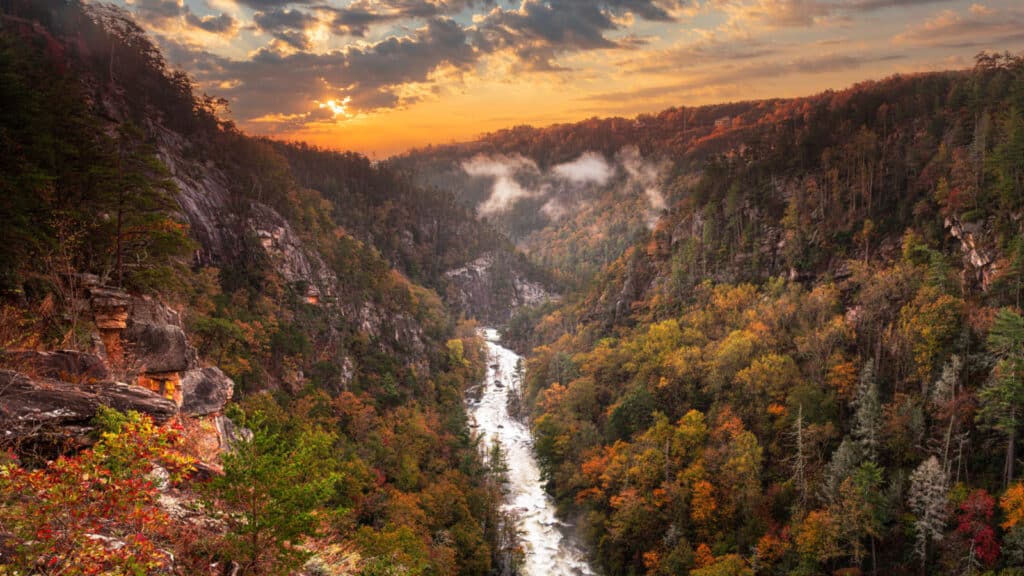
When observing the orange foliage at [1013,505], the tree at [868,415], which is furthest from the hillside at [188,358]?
the orange foliage at [1013,505]

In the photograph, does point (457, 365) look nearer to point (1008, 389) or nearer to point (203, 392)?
point (1008, 389)

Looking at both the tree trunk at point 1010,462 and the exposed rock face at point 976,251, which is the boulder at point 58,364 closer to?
the tree trunk at point 1010,462

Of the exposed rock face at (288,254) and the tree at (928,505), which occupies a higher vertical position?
the exposed rock face at (288,254)

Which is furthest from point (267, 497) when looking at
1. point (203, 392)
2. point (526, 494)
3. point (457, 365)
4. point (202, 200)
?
point (457, 365)

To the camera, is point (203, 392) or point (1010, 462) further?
point (1010, 462)

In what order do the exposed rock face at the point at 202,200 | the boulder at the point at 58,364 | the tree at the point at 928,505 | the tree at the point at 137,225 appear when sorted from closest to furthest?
the boulder at the point at 58,364, the tree at the point at 137,225, the tree at the point at 928,505, the exposed rock face at the point at 202,200

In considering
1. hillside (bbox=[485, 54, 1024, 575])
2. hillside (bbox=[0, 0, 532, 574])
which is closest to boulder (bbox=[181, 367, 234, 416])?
hillside (bbox=[0, 0, 532, 574])

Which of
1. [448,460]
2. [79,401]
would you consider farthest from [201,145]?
[79,401]
